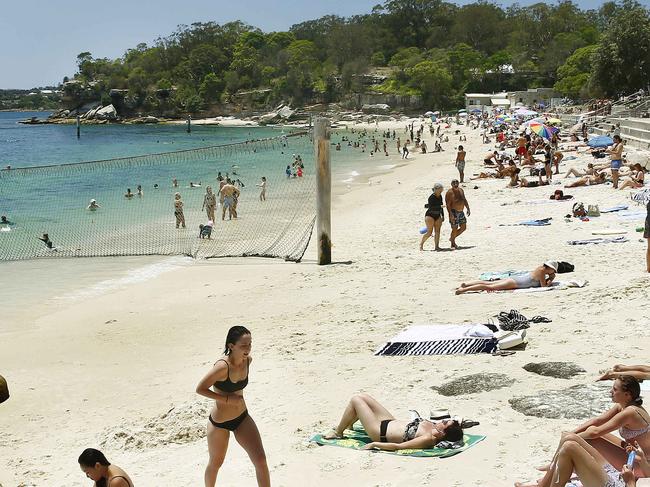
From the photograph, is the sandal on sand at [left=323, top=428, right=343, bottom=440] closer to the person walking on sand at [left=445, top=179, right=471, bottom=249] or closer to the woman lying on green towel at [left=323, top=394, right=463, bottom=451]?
the woman lying on green towel at [left=323, top=394, right=463, bottom=451]

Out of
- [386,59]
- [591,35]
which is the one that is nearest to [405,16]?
[386,59]

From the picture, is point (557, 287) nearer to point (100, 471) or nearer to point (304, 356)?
point (304, 356)

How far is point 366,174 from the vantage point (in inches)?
1577

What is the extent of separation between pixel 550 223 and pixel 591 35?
90.9 m

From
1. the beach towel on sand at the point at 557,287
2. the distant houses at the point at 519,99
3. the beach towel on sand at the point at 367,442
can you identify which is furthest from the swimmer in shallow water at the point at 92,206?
the distant houses at the point at 519,99

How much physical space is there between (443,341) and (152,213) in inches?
803

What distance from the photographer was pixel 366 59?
128m

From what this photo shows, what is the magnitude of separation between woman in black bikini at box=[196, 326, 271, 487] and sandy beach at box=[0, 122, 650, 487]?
62 cm

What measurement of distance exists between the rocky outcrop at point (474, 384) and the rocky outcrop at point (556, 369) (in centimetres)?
32

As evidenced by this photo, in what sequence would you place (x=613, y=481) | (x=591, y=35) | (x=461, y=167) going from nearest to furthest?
(x=613, y=481) → (x=461, y=167) → (x=591, y=35)

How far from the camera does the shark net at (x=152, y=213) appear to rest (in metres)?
19.5

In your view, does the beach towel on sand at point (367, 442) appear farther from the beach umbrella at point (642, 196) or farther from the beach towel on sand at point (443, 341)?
the beach umbrella at point (642, 196)

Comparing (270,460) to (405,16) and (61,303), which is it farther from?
(405,16)

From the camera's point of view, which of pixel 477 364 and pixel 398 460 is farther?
pixel 477 364
